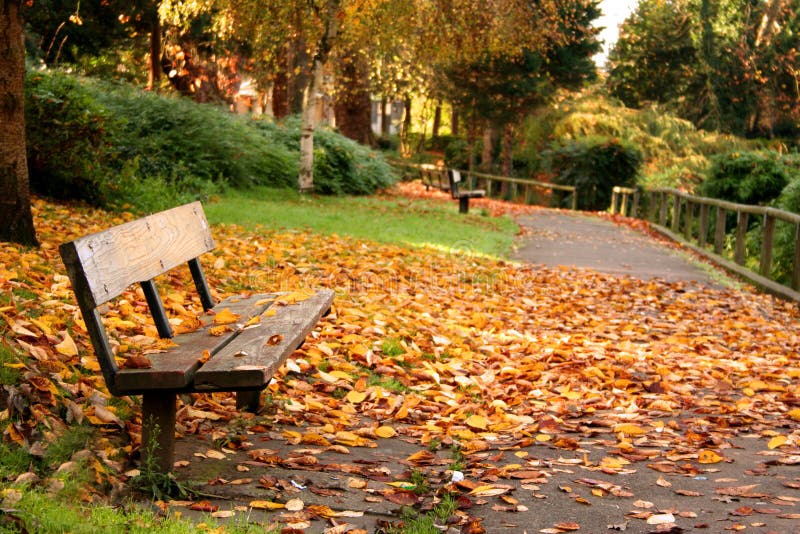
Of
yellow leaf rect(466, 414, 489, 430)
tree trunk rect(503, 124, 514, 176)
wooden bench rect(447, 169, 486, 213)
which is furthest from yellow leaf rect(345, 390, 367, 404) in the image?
tree trunk rect(503, 124, 514, 176)

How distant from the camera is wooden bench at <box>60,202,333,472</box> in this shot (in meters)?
3.60

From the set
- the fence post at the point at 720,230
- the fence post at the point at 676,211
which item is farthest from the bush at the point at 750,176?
the fence post at the point at 720,230

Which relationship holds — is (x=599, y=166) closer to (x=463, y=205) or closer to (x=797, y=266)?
(x=463, y=205)

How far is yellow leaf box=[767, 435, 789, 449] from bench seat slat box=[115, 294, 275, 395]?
9.13 ft

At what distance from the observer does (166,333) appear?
4.30 m

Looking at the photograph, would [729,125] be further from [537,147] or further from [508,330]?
[508,330]

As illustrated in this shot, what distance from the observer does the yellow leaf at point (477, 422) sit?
516cm

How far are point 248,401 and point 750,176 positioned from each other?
15.4 metres

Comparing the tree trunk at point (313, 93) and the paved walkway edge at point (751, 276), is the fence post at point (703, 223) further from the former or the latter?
the tree trunk at point (313, 93)

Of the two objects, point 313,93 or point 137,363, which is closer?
point 137,363

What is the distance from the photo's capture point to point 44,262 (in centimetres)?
679

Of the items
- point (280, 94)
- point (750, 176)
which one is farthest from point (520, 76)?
point (750, 176)

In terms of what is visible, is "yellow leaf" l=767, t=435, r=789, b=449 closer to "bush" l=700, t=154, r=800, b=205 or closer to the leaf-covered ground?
the leaf-covered ground

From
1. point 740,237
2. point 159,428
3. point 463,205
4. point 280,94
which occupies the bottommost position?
point 159,428
